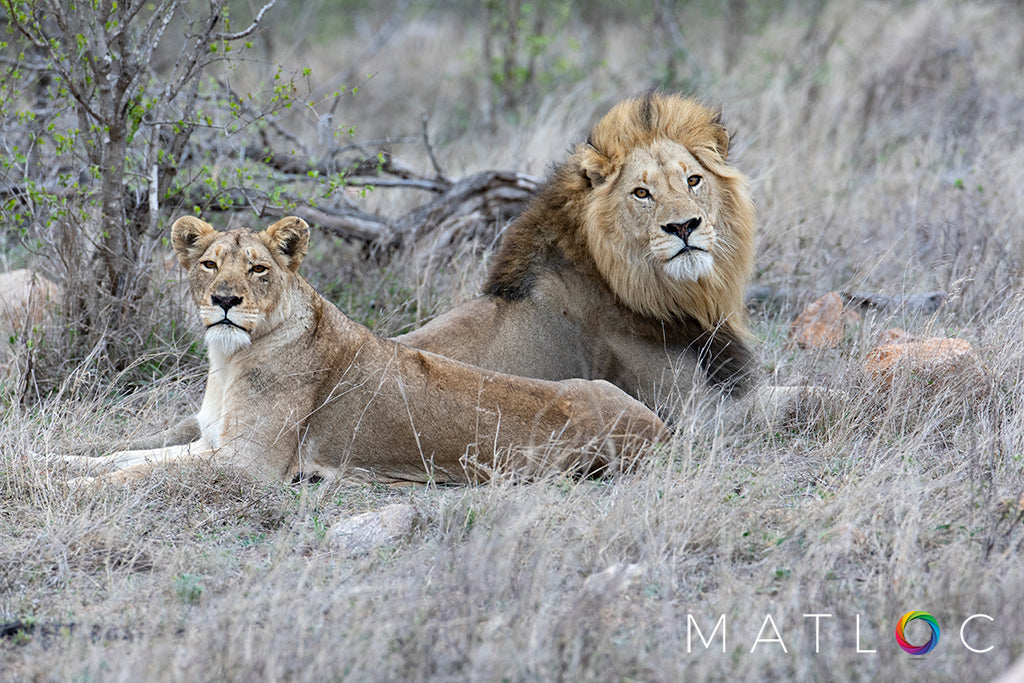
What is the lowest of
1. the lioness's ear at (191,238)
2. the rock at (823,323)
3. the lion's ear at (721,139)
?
the rock at (823,323)

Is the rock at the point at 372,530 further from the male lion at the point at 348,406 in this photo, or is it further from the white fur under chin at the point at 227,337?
the white fur under chin at the point at 227,337

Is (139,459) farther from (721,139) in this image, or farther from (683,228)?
(721,139)

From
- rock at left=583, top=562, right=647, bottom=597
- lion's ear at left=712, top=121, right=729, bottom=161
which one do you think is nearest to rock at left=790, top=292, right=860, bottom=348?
lion's ear at left=712, top=121, right=729, bottom=161

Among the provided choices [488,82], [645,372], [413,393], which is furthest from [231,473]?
[488,82]

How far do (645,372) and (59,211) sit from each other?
11.3 ft

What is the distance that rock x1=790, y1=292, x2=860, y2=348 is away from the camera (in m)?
6.88

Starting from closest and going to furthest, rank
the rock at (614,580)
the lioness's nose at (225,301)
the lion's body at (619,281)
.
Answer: the rock at (614,580)
the lioness's nose at (225,301)
the lion's body at (619,281)

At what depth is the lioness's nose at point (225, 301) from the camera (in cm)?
485

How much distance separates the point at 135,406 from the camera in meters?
6.24

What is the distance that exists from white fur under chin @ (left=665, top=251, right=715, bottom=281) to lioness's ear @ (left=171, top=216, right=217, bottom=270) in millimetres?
2360

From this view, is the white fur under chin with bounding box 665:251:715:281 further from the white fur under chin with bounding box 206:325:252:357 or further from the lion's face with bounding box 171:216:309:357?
the white fur under chin with bounding box 206:325:252:357

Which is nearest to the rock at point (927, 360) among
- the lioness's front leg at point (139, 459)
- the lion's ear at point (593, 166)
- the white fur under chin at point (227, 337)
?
the lion's ear at point (593, 166)

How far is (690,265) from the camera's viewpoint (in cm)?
554

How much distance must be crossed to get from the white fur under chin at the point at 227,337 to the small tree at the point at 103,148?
164cm
